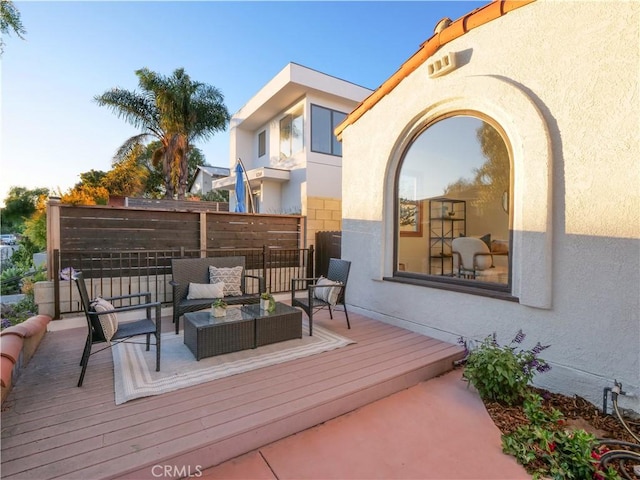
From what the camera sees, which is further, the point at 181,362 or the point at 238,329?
the point at 238,329

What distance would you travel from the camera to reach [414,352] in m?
3.66

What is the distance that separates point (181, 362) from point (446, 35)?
17.1ft

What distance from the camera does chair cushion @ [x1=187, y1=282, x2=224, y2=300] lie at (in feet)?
15.1

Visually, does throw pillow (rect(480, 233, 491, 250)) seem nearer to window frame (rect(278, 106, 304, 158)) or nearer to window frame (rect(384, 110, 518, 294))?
window frame (rect(384, 110, 518, 294))

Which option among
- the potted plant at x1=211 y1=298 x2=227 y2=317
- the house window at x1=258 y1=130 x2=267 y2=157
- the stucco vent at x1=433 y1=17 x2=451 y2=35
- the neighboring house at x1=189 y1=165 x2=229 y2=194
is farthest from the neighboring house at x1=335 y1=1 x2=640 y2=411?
the neighboring house at x1=189 y1=165 x2=229 y2=194

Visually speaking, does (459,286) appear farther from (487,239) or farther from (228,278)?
(228,278)

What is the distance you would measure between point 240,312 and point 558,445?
3.40 m

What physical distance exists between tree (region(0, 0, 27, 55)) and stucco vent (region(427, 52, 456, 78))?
265 inches

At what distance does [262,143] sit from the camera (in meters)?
12.4

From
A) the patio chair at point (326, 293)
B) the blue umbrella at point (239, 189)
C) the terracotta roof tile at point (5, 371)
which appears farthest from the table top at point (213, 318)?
the blue umbrella at point (239, 189)

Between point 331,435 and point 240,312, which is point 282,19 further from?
point 331,435

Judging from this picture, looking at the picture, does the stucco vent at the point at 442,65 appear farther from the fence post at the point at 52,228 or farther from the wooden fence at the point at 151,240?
the fence post at the point at 52,228

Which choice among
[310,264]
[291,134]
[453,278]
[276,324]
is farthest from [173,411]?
[291,134]

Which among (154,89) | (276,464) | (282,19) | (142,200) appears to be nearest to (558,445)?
(276,464)
